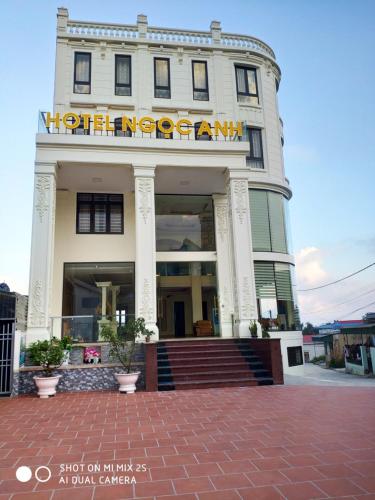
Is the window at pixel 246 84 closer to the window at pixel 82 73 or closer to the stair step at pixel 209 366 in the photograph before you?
the window at pixel 82 73

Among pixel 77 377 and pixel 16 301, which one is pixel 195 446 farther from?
pixel 16 301

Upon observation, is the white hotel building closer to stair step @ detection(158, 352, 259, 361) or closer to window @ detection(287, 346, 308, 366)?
window @ detection(287, 346, 308, 366)

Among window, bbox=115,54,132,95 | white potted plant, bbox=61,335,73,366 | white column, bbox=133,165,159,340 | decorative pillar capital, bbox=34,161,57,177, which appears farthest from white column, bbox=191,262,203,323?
window, bbox=115,54,132,95

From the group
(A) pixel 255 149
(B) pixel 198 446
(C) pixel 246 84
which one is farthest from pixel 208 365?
(C) pixel 246 84

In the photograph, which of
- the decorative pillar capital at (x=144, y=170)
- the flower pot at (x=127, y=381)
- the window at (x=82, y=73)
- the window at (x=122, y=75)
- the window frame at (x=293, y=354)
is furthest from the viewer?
the window at (x=122, y=75)

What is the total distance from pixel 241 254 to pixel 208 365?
11.1 ft

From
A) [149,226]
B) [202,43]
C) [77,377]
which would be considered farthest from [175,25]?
[77,377]

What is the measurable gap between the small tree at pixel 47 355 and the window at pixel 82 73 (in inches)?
385

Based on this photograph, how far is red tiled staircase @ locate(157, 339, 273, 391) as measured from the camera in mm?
8453

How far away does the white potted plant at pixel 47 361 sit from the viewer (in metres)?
7.91

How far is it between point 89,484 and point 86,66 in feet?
47.6

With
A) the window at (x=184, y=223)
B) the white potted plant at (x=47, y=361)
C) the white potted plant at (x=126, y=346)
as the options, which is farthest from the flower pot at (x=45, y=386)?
the window at (x=184, y=223)

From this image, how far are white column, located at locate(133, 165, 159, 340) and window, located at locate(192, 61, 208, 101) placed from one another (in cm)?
544

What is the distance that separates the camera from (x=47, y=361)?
8227 mm
